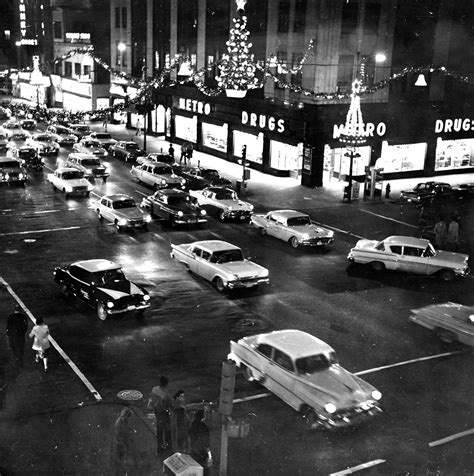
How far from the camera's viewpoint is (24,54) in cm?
11544

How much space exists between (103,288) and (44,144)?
37.2 metres

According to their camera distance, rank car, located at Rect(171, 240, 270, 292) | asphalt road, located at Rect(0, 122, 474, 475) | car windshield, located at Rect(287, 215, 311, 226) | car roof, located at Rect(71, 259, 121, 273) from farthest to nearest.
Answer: car windshield, located at Rect(287, 215, 311, 226), car, located at Rect(171, 240, 270, 292), car roof, located at Rect(71, 259, 121, 273), asphalt road, located at Rect(0, 122, 474, 475)

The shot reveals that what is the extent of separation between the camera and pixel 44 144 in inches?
2124

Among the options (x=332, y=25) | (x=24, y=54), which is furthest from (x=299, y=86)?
(x=24, y=54)

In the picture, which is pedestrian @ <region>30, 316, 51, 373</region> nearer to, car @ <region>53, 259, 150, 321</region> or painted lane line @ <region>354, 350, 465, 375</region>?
car @ <region>53, 259, 150, 321</region>

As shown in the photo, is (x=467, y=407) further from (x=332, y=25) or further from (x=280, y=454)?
(x=332, y=25)

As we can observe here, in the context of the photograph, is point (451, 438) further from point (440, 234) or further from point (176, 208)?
point (176, 208)

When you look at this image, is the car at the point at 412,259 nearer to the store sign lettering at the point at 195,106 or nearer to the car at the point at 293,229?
the car at the point at 293,229

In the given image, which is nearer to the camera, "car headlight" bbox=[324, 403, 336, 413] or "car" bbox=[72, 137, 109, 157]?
"car headlight" bbox=[324, 403, 336, 413]

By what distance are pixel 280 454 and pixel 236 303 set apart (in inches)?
351

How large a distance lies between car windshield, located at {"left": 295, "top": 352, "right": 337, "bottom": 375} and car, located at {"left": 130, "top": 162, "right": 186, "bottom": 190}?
24953 millimetres

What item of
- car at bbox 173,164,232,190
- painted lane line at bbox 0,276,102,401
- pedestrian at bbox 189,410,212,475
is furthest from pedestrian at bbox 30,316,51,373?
car at bbox 173,164,232,190

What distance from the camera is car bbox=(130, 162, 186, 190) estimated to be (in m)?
39.2

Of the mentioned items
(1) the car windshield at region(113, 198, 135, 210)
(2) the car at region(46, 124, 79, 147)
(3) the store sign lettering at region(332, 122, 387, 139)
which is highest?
(3) the store sign lettering at region(332, 122, 387, 139)
